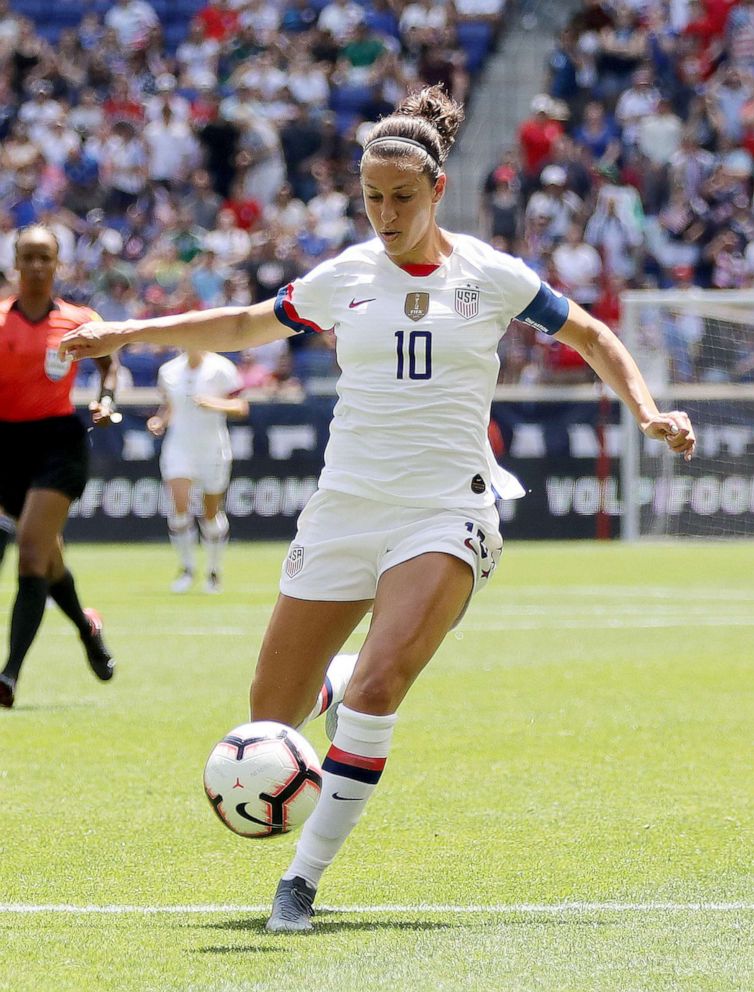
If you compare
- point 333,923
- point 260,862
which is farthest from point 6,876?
point 333,923

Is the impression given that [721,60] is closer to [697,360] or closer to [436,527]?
[697,360]

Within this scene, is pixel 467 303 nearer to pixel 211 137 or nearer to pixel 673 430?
pixel 673 430

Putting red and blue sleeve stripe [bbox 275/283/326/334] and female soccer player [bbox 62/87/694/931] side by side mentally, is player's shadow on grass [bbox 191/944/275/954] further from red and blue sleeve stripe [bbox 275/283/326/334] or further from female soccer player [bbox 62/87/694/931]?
red and blue sleeve stripe [bbox 275/283/326/334]

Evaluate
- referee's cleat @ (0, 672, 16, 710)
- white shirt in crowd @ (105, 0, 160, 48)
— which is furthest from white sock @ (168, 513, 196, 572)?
white shirt in crowd @ (105, 0, 160, 48)

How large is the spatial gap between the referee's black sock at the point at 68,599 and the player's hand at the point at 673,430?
5.32m

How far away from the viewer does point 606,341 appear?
5621mm

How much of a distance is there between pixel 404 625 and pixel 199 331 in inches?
47.9

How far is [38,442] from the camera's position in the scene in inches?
382

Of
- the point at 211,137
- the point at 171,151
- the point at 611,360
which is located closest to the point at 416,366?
the point at 611,360

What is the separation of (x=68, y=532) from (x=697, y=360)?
8613 mm

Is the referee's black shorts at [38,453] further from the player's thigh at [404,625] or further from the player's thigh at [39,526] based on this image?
the player's thigh at [404,625]

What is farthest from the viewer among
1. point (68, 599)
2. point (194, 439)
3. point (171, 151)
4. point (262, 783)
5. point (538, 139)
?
point (171, 151)

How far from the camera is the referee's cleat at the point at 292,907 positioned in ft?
16.2

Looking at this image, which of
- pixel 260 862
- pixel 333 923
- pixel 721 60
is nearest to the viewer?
pixel 333 923
